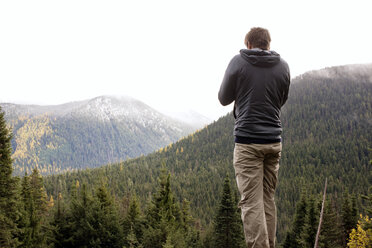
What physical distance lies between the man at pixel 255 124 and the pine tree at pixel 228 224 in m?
22.2

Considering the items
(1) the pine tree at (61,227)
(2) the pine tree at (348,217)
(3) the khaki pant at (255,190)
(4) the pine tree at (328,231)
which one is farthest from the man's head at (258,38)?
(2) the pine tree at (348,217)

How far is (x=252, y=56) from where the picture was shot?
11.0ft

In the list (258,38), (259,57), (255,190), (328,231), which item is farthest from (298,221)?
(259,57)

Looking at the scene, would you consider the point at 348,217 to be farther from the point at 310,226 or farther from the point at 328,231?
the point at 310,226

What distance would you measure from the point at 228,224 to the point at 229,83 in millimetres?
24340

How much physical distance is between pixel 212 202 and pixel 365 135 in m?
152

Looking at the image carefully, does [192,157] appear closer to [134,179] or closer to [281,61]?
[134,179]

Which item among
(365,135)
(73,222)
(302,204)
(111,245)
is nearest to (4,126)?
(73,222)

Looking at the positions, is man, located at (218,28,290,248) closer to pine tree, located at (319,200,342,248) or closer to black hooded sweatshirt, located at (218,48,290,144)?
black hooded sweatshirt, located at (218,48,290,144)

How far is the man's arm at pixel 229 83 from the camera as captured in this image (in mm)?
3400

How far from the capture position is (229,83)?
3465 millimetres

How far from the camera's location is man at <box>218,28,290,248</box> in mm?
3324

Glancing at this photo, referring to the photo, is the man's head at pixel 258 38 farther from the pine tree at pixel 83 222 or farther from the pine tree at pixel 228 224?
the pine tree at pixel 83 222

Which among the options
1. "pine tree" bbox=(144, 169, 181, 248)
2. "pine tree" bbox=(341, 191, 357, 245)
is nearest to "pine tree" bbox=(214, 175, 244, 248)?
"pine tree" bbox=(144, 169, 181, 248)
